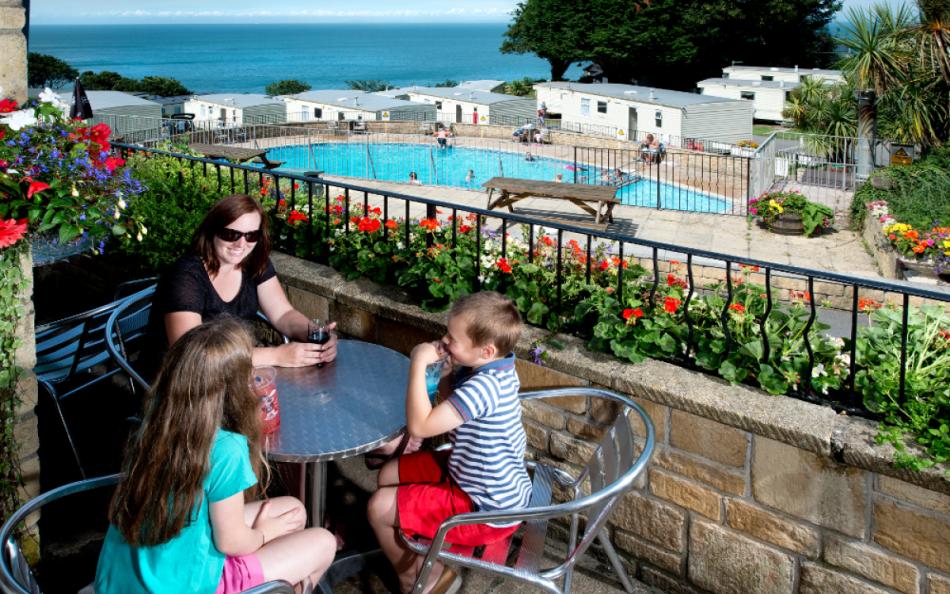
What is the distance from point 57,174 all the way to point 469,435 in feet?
5.25

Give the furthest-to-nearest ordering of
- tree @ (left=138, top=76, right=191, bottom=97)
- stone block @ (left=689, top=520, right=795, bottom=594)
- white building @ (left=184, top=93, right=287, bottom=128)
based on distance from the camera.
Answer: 1. tree @ (left=138, top=76, right=191, bottom=97)
2. white building @ (left=184, top=93, right=287, bottom=128)
3. stone block @ (left=689, top=520, right=795, bottom=594)

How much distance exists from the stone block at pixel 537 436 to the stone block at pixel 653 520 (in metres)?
0.39

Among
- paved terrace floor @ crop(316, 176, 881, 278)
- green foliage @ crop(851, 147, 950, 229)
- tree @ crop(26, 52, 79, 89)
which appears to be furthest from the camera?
tree @ crop(26, 52, 79, 89)

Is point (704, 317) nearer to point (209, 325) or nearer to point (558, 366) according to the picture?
point (558, 366)

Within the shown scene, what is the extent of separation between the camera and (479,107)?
123ft

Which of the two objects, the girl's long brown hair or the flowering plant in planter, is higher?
the flowering plant in planter

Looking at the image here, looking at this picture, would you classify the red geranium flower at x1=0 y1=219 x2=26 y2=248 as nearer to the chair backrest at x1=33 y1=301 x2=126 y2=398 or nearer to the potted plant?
the chair backrest at x1=33 y1=301 x2=126 y2=398

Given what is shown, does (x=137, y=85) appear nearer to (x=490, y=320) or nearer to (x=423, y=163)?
(x=423, y=163)

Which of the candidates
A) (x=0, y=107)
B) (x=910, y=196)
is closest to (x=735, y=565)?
(x=0, y=107)

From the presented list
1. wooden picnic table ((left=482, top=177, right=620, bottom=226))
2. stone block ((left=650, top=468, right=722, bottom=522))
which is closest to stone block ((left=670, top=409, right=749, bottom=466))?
stone block ((left=650, top=468, right=722, bottom=522))

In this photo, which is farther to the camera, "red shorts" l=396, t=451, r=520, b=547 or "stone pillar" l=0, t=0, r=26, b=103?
"stone pillar" l=0, t=0, r=26, b=103

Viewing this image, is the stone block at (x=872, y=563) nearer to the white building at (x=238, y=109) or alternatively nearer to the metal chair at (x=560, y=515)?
the metal chair at (x=560, y=515)

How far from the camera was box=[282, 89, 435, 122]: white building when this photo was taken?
34.4 metres

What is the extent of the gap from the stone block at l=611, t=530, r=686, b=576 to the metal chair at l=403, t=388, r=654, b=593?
18cm
